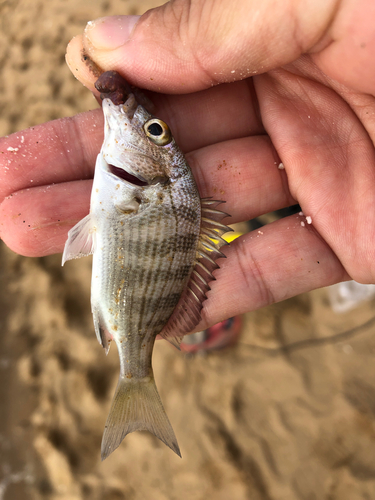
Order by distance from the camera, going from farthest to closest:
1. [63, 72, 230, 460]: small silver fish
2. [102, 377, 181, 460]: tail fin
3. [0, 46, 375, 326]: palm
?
[0, 46, 375, 326]: palm < [102, 377, 181, 460]: tail fin < [63, 72, 230, 460]: small silver fish

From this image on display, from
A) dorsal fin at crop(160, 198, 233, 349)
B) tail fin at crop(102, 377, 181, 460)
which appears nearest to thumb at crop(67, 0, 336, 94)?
dorsal fin at crop(160, 198, 233, 349)

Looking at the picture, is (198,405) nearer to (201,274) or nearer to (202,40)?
(201,274)

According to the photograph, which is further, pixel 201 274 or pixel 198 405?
pixel 198 405

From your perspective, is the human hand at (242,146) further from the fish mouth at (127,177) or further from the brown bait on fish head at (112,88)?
the fish mouth at (127,177)

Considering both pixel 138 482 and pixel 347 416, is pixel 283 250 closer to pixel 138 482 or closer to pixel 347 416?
pixel 347 416

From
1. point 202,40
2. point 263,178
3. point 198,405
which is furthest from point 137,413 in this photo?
point 202,40

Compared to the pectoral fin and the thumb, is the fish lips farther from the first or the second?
the thumb

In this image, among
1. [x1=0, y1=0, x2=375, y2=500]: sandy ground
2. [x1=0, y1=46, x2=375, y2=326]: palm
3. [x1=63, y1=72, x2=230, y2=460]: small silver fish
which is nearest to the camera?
[x1=63, y1=72, x2=230, y2=460]: small silver fish

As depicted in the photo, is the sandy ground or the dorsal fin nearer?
the dorsal fin
